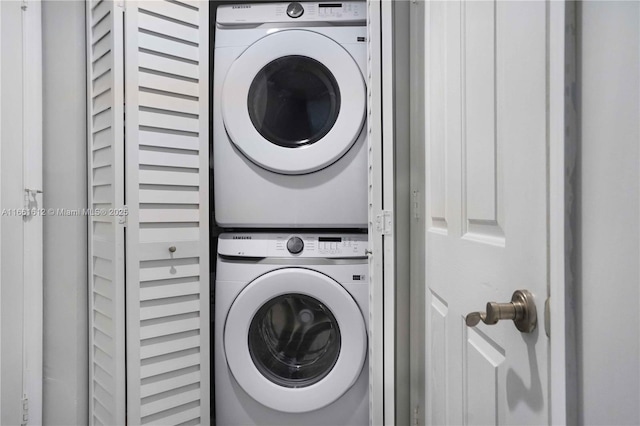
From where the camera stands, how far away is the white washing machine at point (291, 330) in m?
1.34

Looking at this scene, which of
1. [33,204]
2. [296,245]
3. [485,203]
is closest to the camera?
[485,203]

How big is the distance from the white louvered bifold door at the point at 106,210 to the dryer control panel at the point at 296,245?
399 millimetres

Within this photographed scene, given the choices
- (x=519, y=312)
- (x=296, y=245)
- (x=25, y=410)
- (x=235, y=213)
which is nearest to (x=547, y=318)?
(x=519, y=312)

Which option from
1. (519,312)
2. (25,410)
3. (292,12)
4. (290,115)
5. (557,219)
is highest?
(292,12)

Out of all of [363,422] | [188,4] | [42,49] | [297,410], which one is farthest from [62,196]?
[363,422]

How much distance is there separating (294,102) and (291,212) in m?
0.43

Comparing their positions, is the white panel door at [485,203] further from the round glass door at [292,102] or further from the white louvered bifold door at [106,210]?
the white louvered bifold door at [106,210]

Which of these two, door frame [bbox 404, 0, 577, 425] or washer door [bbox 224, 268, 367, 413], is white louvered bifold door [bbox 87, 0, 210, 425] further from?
door frame [bbox 404, 0, 577, 425]

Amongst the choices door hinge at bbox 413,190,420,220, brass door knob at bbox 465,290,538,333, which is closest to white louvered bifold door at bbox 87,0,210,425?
door hinge at bbox 413,190,420,220

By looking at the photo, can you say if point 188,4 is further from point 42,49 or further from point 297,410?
point 297,410

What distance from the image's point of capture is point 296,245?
142cm

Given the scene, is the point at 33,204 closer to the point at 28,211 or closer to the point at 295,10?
the point at 28,211

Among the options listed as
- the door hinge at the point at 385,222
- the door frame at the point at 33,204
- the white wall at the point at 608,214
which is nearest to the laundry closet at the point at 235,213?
the door hinge at the point at 385,222

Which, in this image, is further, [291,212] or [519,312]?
[291,212]
